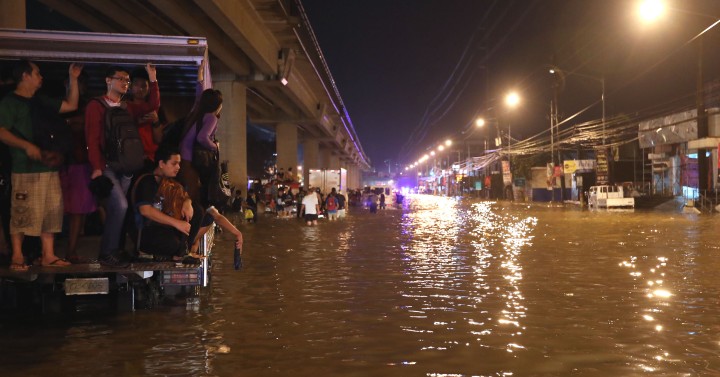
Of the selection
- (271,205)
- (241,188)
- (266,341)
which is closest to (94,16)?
(241,188)

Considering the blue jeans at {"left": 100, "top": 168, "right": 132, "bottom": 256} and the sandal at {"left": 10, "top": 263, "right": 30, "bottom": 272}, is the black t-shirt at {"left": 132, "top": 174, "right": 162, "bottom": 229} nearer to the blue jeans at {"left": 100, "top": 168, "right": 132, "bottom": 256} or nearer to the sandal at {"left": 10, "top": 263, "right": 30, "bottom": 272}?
the blue jeans at {"left": 100, "top": 168, "right": 132, "bottom": 256}

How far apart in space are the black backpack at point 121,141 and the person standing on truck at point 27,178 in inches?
26.7

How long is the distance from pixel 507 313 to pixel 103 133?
17.9 ft

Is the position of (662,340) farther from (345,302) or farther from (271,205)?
(271,205)

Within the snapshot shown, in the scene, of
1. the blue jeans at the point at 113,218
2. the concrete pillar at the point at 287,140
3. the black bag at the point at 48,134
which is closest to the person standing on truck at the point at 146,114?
the blue jeans at the point at 113,218

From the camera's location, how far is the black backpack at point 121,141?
8.09m

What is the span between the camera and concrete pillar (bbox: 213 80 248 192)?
110 feet

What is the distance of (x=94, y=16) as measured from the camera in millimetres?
26609

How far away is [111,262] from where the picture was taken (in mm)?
8008

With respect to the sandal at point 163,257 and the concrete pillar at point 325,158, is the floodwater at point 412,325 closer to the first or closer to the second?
the sandal at point 163,257

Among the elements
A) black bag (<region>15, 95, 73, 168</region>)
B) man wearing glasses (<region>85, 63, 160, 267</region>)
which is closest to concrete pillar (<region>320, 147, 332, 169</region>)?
man wearing glasses (<region>85, 63, 160, 267</region>)

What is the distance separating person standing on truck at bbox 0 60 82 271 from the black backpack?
68 cm

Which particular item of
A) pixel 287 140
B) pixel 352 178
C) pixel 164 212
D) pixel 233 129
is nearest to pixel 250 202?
pixel 233 129

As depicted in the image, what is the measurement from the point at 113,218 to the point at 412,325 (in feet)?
12.5
